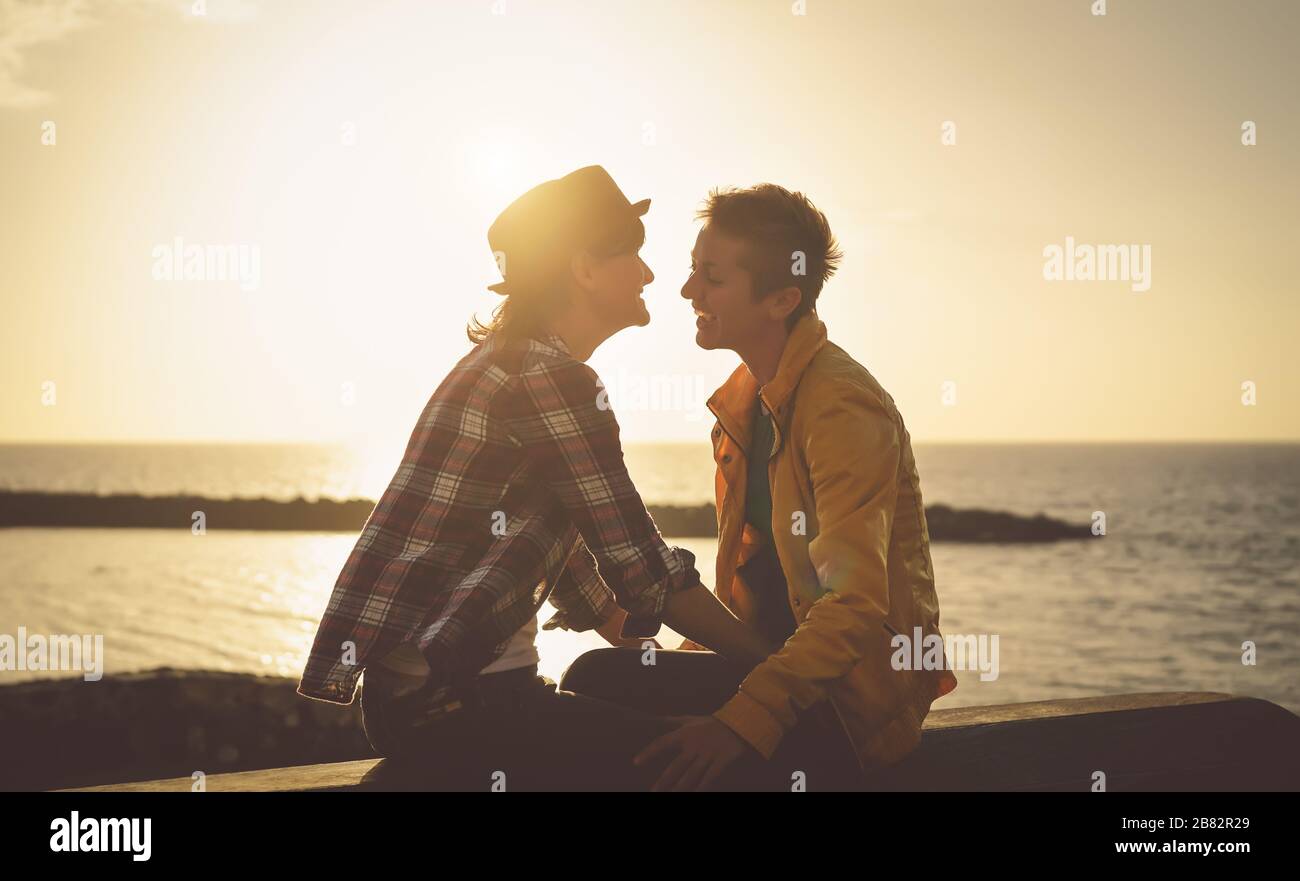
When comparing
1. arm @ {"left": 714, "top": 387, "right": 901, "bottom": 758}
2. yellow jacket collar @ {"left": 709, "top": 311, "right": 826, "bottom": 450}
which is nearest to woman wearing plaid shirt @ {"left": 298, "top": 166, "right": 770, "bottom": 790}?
arm @ {"left": 714, "top": 387, "right": 901, "bottom": 758}

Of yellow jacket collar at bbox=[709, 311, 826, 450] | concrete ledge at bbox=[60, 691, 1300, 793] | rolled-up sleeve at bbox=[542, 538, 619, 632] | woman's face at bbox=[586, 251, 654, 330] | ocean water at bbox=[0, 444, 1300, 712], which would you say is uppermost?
woman's face at bbox=[586, 251, 654, 330]

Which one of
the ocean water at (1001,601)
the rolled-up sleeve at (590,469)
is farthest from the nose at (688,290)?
the ocean water at (1001,601)

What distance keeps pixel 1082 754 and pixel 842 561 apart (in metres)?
0.86

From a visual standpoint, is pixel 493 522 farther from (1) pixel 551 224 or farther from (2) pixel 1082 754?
(2) pixel 1082 754

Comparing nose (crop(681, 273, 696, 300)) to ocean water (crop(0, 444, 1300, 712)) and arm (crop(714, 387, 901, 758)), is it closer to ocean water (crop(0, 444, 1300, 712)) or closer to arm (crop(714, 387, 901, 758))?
arm (crop(714, 387, 901, 758))

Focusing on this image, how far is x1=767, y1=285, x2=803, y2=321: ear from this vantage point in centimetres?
288

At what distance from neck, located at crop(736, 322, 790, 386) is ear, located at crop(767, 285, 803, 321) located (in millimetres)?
38

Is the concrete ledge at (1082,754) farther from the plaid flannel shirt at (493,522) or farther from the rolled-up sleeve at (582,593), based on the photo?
the rolled-up sleeve at (582,593)

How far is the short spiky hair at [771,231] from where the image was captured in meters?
2.87

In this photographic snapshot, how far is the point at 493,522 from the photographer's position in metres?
2.20

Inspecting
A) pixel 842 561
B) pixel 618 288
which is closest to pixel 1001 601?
pixel 842 561
